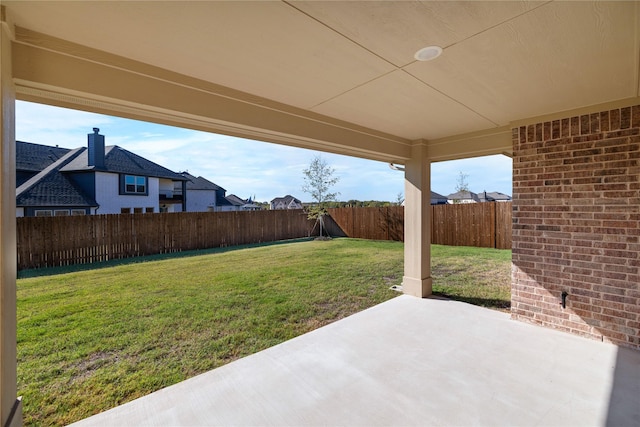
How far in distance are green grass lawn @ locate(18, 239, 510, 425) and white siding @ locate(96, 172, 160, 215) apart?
7.16 m

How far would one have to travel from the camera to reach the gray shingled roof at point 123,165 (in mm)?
12744

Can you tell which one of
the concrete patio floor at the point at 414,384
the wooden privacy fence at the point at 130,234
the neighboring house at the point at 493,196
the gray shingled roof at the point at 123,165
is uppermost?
the gray shingled roof at the point at 123,165

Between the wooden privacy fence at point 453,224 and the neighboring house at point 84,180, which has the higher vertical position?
the neighboring house at point 84,180

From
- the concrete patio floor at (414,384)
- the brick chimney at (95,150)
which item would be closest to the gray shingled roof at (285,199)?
the brick chimney at (95,150)

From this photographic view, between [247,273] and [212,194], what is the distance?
1781 centimetres

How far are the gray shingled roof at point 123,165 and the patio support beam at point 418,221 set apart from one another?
45.6ft

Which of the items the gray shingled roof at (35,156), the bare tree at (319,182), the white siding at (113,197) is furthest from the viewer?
the bare tree at (319,182)

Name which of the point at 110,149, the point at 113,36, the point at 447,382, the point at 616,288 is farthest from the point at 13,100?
the point at 110,149

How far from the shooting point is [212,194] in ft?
75.2

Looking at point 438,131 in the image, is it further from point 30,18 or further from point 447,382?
point 30,18

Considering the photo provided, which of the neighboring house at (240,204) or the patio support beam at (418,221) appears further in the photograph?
the neighboring house at (240,204)

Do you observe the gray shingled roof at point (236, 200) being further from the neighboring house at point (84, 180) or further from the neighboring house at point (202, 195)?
the neighboring house at point (84, 180)

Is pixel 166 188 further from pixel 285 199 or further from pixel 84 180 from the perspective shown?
pixel 285 199

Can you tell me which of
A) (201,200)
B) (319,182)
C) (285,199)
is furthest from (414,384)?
(285,199)
